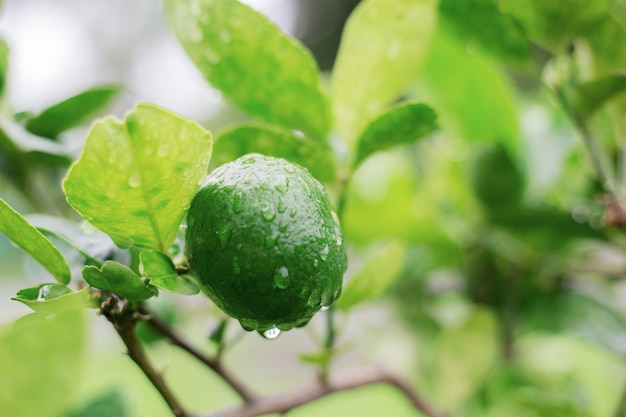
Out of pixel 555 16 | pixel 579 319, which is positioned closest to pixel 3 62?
pixel 555 16

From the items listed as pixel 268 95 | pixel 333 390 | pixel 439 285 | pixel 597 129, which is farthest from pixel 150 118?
pixel 439 285

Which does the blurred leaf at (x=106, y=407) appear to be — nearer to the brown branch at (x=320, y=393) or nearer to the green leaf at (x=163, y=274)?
the brown branch at (x=320, y=393)

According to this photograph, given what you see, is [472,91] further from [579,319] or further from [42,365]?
[42,365]

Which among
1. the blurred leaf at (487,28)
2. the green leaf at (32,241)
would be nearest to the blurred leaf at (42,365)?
the green leaf at (32,241)

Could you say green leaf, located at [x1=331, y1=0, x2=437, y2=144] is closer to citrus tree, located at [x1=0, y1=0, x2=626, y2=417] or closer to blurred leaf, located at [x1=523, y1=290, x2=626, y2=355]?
citrus tree, located at [x1=0, y1=0, x2=626, y2=417]

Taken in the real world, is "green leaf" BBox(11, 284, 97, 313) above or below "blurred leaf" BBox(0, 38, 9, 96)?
below

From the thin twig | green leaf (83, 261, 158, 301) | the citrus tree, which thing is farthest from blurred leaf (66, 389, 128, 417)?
green leaf (83, 261, 158, 301)
